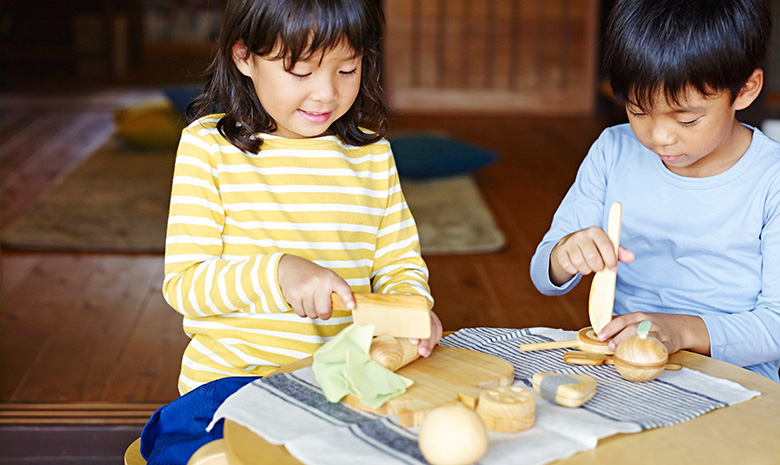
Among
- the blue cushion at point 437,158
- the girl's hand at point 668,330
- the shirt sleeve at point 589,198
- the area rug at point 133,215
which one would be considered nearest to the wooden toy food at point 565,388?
the girl's hand at point 668,330

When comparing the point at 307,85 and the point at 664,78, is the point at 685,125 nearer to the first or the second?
the point at 664,78

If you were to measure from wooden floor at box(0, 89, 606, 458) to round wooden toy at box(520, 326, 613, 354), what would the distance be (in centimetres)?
97

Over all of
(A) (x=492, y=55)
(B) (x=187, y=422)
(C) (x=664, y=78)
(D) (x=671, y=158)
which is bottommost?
(A) (x=492, y=55)

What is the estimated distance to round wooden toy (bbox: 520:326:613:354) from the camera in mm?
886

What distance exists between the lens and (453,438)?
2.10 feet

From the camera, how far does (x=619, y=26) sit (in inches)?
39.0

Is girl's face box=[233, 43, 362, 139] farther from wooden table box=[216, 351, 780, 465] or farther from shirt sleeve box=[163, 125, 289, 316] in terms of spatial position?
wooden table box=[216, 351, 780, 465]

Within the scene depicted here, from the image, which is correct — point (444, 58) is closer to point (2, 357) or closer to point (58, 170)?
point (58, 170)

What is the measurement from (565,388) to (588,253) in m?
0.19

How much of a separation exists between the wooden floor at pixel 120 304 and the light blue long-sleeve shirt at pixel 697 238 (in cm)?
96

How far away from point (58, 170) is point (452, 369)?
3298 millimetres

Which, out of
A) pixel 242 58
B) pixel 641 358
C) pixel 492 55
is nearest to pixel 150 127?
pixel 492 55

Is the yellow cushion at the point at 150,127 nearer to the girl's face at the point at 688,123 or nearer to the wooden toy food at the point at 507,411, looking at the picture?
the girl's face at the point at 688,123

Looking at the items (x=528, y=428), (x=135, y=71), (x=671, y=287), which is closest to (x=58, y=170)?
(x=671, y=287)
